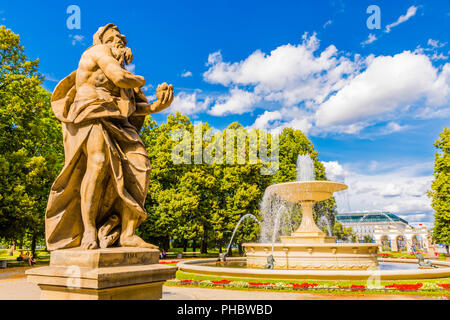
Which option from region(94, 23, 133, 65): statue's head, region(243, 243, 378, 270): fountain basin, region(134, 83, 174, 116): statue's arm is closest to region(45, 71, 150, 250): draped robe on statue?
region(134, 83, 174, 116): statue's arm

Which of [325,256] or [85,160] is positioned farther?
[325,256]

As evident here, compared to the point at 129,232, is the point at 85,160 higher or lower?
higher

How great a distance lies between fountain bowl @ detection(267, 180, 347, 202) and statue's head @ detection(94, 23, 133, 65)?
1409cm

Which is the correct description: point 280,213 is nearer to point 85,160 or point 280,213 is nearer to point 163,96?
point 163,96

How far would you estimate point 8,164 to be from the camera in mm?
18312

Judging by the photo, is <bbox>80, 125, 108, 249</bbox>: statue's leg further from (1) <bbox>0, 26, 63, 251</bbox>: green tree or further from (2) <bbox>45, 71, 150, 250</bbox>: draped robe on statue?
(1) <bbox>0, 26, 63, 251</bbox>: green tree

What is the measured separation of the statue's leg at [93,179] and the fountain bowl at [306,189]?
1443 cm

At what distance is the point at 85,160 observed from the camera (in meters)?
4.52

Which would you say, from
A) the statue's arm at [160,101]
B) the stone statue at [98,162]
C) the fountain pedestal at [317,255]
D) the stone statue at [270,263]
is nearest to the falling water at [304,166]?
the fountain pedestal at [317,255]

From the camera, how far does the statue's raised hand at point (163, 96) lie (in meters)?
4.96

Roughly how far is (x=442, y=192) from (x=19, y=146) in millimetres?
33868

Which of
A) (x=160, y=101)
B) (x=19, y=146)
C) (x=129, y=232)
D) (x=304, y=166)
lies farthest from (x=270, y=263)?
(x=304, y=166)

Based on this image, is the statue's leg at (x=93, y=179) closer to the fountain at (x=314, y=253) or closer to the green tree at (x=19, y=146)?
the fountain at (x=314, y=253)

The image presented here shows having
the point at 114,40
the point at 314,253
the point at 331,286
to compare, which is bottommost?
the point at 331,286
